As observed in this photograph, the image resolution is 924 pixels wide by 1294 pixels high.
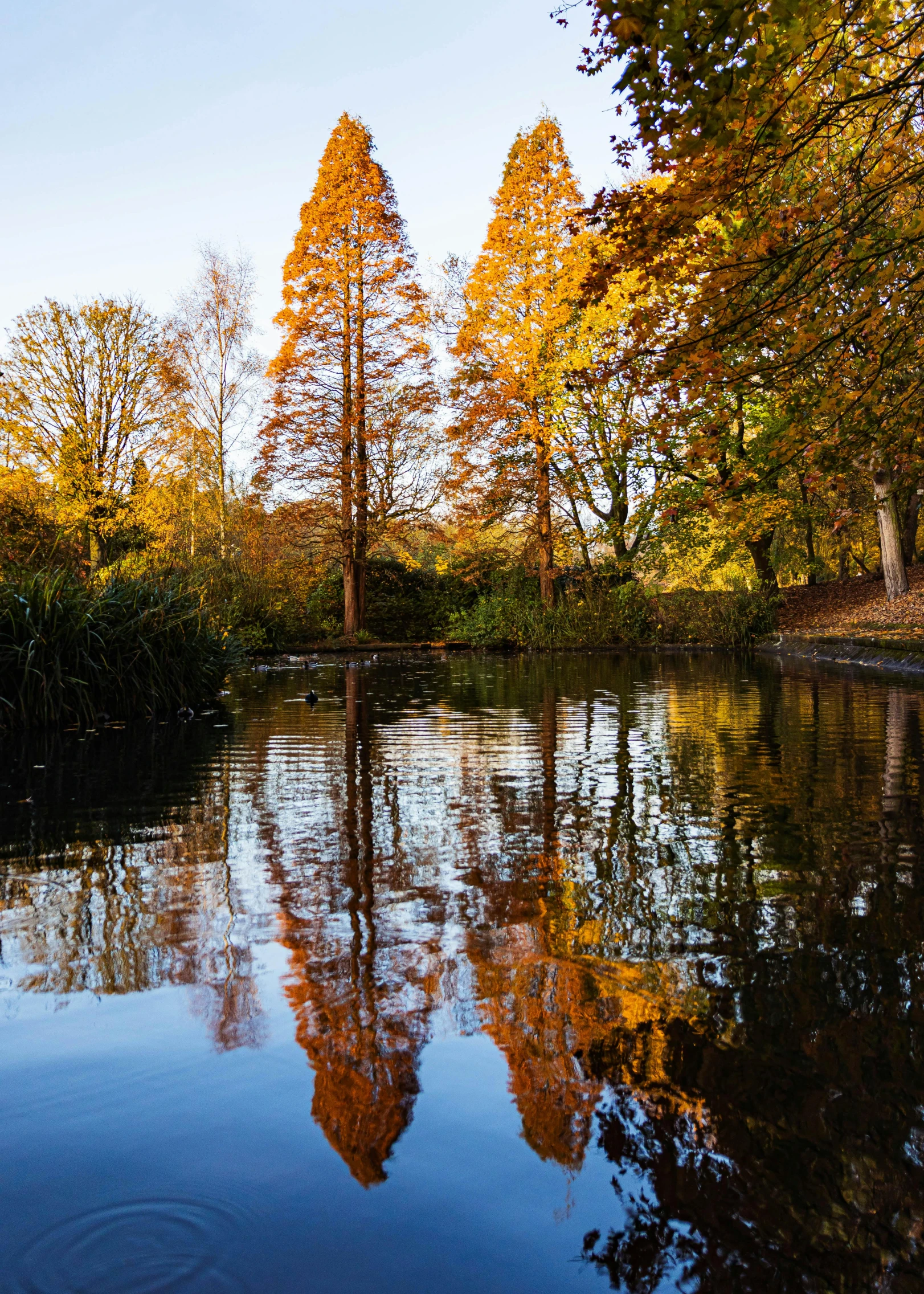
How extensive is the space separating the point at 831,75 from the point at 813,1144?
271 inches

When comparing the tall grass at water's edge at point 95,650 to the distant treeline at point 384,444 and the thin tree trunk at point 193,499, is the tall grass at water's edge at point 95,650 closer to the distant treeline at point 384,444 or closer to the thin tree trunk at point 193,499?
the distant treeline at point 384,444

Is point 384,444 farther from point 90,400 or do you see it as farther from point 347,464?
point 90,400

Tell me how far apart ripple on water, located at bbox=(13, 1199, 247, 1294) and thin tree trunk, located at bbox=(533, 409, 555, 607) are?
2464 cm

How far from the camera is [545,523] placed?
26297mm

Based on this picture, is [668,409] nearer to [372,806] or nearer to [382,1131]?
[372,806]

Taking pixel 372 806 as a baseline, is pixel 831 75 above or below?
above

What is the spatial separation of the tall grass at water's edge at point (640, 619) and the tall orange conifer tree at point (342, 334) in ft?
18.0

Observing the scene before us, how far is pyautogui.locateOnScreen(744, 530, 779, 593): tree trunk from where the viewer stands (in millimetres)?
27594

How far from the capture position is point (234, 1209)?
149cm

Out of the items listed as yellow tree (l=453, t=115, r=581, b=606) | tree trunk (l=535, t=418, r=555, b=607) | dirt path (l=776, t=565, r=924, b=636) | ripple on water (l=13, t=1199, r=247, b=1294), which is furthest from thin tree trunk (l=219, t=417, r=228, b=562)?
ripple on water (l=13, t=1199, r=247, b=1294)

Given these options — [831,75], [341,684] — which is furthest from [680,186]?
[341,684]

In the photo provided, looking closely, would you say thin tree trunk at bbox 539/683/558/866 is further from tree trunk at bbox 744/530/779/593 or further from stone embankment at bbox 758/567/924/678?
tree trunk at bbox 744/530/779/593

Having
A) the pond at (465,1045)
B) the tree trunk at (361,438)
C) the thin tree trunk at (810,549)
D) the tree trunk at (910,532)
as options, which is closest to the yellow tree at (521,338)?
the tree trunk at (361,438)

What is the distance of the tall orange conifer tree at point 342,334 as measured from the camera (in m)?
25.8
